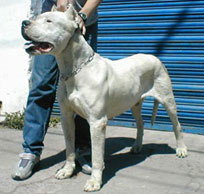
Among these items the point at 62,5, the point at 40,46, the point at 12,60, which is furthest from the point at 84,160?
the point at 12,60

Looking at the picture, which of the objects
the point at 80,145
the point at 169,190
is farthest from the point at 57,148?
the point at 169,190

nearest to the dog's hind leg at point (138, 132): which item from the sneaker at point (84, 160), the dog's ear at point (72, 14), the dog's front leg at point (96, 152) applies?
the sneaker at point (84, 160)

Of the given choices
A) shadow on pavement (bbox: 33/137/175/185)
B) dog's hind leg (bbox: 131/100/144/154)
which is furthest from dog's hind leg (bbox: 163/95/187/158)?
dog's hind leg (bbox: 131/100/144/154)

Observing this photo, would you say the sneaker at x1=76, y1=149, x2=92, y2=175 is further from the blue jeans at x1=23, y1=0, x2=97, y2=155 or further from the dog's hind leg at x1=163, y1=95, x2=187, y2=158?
the dog's hind leg at x1=163, y1=95, x2=187, y2=158

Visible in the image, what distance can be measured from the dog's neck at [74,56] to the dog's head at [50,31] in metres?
0.07

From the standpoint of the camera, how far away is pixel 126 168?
391 centimetres

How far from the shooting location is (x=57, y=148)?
4629 millimetres

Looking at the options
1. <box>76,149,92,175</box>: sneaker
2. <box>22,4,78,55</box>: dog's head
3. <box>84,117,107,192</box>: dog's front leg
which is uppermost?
<box>22,4,78,55</box>: dog's head

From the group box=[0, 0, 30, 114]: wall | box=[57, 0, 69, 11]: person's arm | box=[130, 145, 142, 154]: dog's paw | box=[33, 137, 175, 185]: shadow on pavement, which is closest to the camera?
box=[57, 0, 69, 11]: person's arm

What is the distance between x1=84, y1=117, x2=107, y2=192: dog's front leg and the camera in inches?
131

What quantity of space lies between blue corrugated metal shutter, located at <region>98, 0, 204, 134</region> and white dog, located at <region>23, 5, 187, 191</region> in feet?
4.91

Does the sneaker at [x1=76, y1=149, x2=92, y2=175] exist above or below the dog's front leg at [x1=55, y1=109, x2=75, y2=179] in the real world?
below

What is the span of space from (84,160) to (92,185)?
1.92ft

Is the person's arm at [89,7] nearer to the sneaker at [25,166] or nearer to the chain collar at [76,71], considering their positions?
the chain collar at [76,71]
